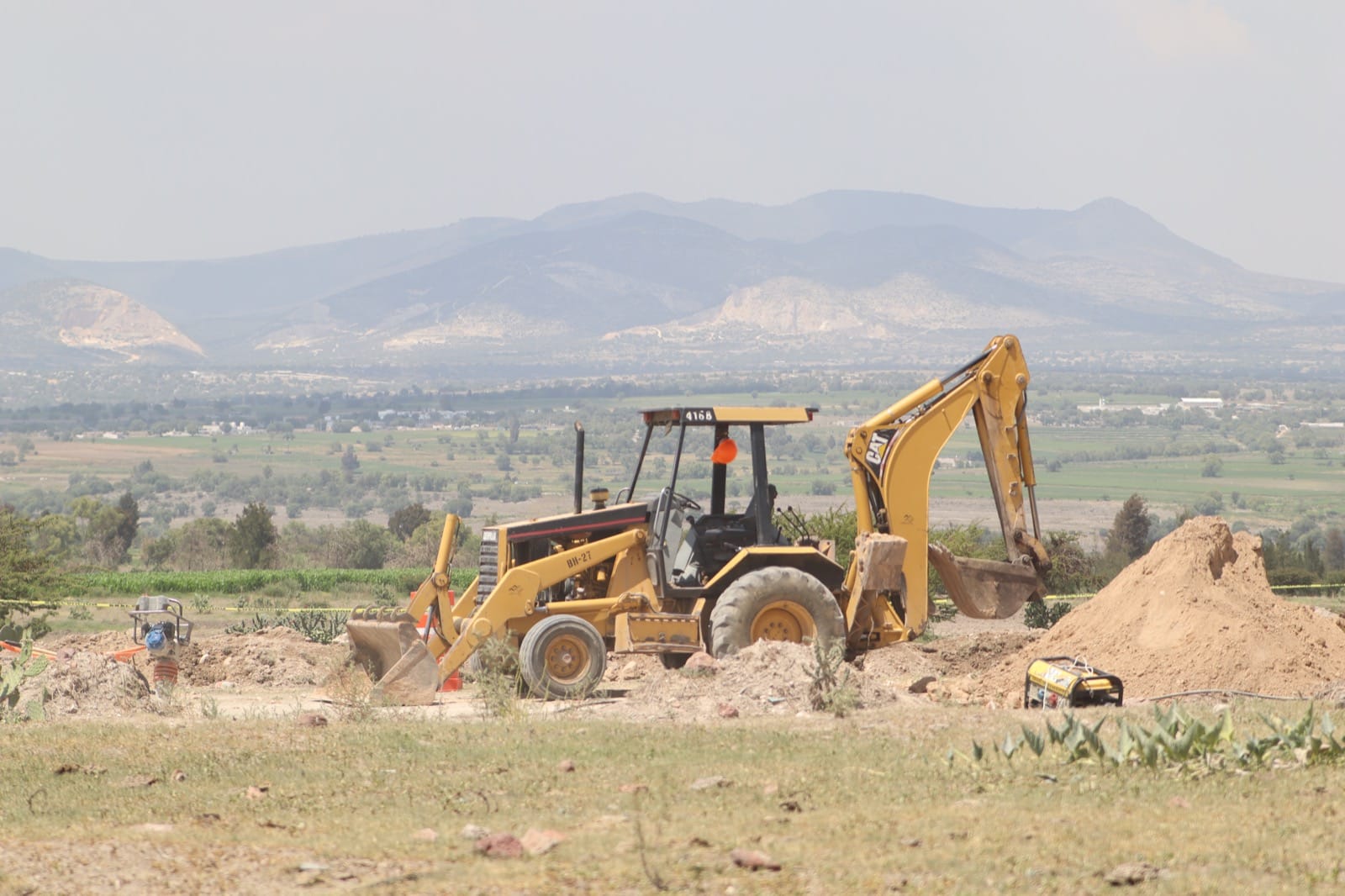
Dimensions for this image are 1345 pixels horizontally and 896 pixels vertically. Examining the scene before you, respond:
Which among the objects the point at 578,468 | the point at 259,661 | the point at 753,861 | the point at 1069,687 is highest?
the point at 578,468

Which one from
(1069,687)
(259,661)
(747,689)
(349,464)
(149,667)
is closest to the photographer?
(1069,687)

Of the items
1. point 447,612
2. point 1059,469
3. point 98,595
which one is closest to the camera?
point 447,612

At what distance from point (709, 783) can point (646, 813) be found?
790 millimetres

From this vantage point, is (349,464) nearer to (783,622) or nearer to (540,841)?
(783,622)

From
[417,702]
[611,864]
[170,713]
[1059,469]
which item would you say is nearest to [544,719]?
[417,702]

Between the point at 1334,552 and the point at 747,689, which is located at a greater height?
the point at 747,689

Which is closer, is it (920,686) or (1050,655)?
(1050,655)

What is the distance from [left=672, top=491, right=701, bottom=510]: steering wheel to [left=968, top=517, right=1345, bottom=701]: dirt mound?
3357 millimetres

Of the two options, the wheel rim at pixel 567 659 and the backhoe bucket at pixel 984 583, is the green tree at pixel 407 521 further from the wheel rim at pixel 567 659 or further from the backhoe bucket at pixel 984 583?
the wheel rim at pixel 567 659

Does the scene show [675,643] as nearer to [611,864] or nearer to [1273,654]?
[1273,654]

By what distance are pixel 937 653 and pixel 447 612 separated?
6020mm

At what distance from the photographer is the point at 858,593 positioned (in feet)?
54.6

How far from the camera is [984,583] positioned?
57.2ft

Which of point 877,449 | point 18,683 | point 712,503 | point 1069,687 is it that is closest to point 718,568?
point 712,503
